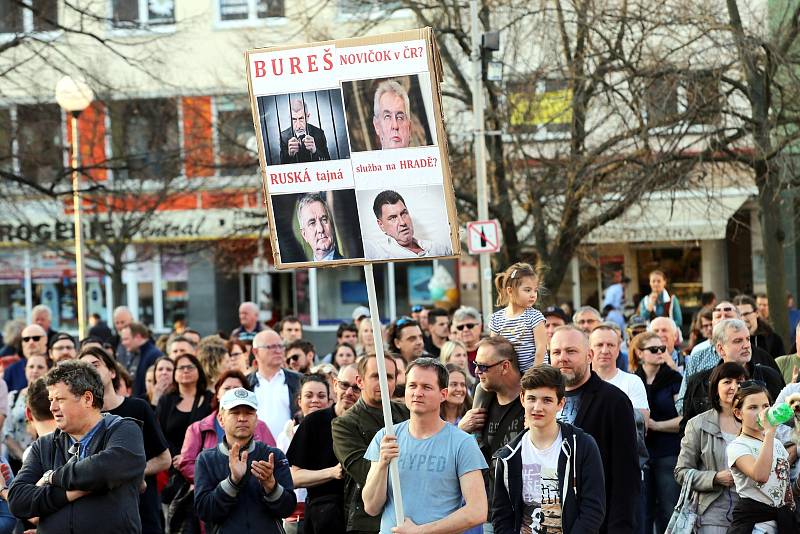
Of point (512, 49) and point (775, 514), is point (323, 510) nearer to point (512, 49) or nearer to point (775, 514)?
point (775, 514)

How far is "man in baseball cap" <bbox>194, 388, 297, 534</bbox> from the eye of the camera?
8.15 metres

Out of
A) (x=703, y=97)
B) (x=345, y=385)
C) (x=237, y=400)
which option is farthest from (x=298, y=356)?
(x=703, y=97)

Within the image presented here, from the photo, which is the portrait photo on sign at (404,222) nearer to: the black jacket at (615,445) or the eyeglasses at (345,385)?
the black jacket at (615,445)

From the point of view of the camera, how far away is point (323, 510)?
888 centimetres

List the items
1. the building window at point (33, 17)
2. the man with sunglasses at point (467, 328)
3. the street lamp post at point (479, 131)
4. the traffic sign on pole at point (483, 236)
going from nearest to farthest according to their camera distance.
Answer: the man with sunglasses at point (467, 328), the building window at point (33, 17), the traffic sign on pole at point (483, 236), the street lamp post at point (479, 131)

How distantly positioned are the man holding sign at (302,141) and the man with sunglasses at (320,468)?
8.02 ft

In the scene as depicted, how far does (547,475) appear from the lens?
23.1 feet

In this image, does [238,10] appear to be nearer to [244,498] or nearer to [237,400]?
[237,400]

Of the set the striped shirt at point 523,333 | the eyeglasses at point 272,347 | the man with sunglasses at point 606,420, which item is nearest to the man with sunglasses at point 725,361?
the striped shirt at point 523,333

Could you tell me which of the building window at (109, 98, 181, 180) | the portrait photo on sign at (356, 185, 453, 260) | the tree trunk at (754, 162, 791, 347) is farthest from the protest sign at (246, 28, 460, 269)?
the building window at (109, 98, 181, 180)

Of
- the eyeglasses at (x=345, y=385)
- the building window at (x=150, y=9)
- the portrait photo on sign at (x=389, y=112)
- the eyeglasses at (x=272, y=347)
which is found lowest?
the eyeglasses at (x=345, y=385)

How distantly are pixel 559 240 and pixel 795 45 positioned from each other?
4805 millimetres

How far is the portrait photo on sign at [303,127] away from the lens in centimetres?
691

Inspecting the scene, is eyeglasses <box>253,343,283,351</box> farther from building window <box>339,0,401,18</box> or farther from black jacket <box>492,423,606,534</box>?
building window <box>339,0,401,18</box>
